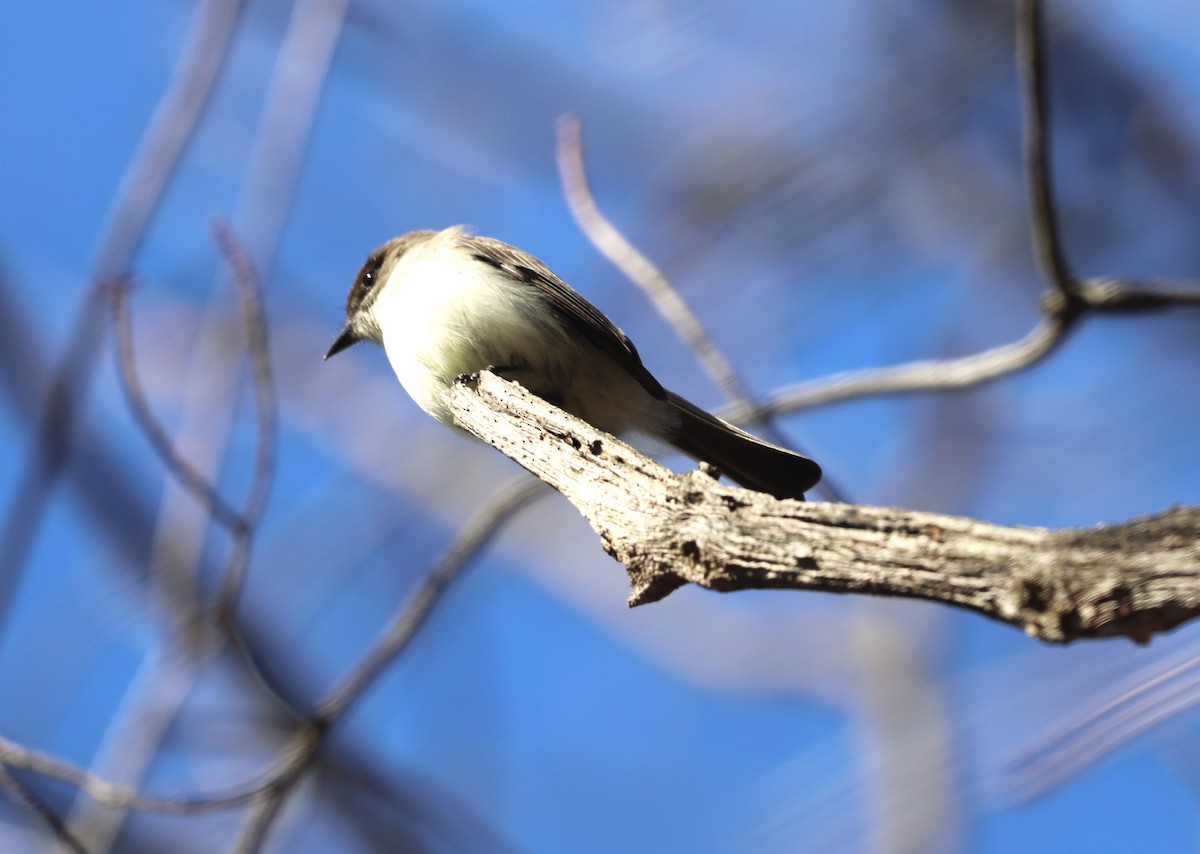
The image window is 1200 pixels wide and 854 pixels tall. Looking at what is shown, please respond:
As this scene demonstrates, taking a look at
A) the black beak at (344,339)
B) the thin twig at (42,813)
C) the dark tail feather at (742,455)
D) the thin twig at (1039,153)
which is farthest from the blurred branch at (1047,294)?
the thin twig at (42,813)

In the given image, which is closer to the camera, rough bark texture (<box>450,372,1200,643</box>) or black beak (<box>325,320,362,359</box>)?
rough bark texture (<box>450,372,1200,643</box>)

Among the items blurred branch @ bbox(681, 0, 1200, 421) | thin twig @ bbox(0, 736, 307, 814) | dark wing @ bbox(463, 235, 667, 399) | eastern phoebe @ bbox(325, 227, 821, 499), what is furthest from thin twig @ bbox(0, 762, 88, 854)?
blurred branch @ bbox(681, 0, 1200, 421)

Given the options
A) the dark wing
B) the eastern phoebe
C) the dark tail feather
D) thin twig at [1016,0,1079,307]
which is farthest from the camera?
the dark wing

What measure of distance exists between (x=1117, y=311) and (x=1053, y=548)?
2213 millimetres

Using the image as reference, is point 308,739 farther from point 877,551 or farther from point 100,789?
point 877,551

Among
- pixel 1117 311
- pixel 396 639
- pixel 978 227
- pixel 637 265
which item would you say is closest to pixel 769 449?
pixel 637 265

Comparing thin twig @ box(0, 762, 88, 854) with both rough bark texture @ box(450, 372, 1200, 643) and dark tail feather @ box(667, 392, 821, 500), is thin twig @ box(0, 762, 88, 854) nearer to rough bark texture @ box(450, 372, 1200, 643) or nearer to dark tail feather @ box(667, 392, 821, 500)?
rough bark texture @ box(450, 372, 1200, 643)

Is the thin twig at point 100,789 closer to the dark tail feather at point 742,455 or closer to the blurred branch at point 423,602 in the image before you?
the blurred branch at point 423,602

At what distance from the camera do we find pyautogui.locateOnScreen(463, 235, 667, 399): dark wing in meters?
4.34

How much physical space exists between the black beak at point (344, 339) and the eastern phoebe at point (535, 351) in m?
0.64

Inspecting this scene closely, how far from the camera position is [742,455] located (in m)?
4.14

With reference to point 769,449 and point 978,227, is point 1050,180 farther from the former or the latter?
point 978,227

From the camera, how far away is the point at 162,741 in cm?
445

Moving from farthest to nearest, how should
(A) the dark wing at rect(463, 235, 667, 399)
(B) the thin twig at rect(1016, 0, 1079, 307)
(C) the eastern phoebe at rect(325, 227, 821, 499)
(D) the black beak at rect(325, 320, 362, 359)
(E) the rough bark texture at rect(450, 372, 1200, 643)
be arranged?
(D) the black beak at rect(325, 320, 362, 359)
(A) the dark wing at rect(463, 235, 667, 399)
(C) the eastern phoebe at rect(325, 227, 821, 499)
(B) the thin twig at rect(1016, 0, 1079, 307)
(E) the rough bark texture at rect(450, 372, 1200, 643)
